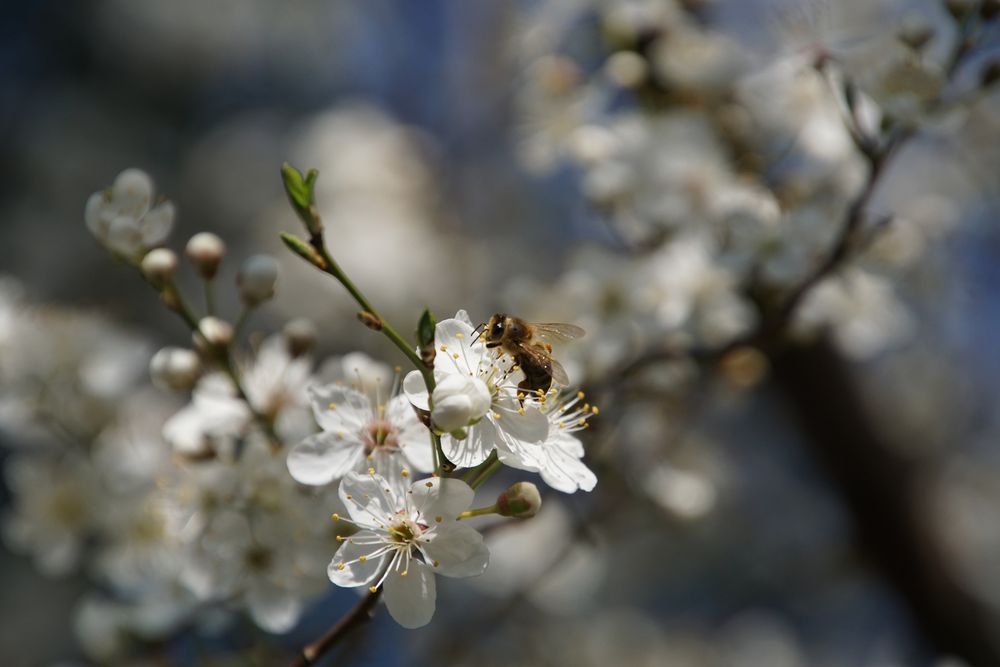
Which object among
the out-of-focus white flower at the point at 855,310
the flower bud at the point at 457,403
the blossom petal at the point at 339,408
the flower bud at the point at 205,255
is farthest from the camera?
the out-of-focus white flower at the point at 855,310

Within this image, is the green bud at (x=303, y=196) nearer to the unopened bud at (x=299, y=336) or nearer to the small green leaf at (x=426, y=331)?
the small green leaf at (x=426, y=331)

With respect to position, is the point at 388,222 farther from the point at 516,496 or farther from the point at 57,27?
the point at 516,496

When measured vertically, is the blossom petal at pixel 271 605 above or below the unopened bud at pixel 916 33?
below

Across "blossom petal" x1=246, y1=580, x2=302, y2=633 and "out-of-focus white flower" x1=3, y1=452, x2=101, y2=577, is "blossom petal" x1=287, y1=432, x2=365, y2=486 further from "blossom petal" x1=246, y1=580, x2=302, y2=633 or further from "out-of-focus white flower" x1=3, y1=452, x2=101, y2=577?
"out-of-focus white flower" x1=3, y1=452, x2=101, y2=577

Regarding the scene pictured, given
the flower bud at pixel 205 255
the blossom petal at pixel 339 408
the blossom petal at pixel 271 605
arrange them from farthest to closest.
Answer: the flower bud at pixel 205 255
the blossom petal at pixel 271 605
the blossom petal at pixel 339 408

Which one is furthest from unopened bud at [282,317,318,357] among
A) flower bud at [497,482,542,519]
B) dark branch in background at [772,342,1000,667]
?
dark branch in background at [772,342,1000,667]

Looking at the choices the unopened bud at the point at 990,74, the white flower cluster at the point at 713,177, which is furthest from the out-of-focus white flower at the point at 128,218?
the unopened bud at the point at 990,74
